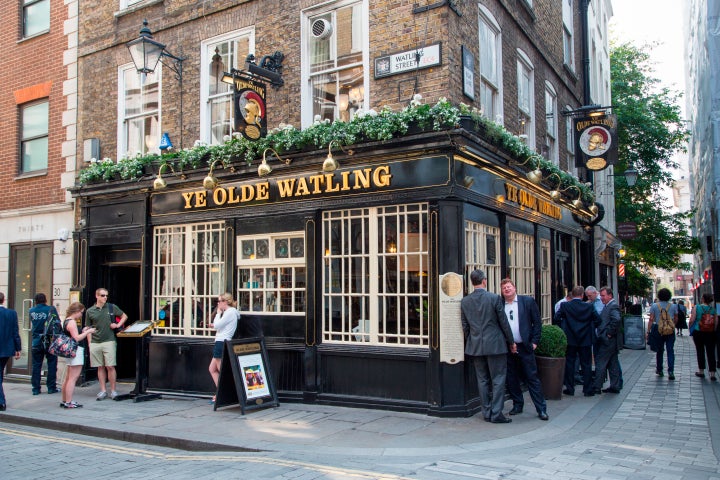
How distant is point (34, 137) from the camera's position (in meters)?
13.9

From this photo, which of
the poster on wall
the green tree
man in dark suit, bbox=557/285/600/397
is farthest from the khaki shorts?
the green tree

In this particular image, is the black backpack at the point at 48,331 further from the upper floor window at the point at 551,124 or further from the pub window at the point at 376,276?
the upper floor window at the point at 551,124

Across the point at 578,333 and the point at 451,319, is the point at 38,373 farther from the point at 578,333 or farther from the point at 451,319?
the point at 578,333

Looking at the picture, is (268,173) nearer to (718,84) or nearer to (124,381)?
(124,381)

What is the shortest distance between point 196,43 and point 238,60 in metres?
1.01

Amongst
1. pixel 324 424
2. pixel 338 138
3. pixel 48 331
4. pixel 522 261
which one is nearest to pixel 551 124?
pixel 522 261

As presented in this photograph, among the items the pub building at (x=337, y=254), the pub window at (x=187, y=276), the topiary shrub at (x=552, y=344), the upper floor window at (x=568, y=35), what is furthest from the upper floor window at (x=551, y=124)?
the pub window at (x=187, y=276)

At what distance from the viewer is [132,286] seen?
42.8 ft

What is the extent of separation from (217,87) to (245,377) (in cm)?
534

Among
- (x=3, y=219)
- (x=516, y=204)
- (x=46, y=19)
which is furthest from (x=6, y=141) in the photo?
(x=516, y=204)

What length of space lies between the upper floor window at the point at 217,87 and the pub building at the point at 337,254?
0.95 m

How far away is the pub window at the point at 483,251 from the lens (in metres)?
9.05

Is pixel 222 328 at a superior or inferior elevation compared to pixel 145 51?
inferior

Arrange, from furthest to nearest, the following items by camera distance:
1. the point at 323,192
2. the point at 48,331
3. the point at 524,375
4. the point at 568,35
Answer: the point at 568,35
the point at 48,331
the point at 323,192
the point at 524,375
